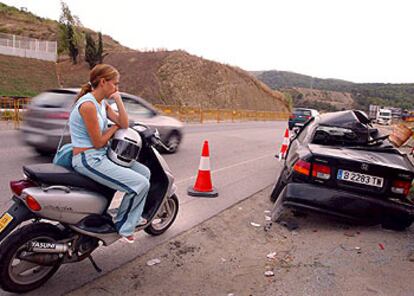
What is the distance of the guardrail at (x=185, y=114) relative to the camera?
624 inches

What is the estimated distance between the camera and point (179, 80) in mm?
46156

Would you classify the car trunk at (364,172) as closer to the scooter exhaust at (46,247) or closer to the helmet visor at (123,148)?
the helmet visor at (123,148)

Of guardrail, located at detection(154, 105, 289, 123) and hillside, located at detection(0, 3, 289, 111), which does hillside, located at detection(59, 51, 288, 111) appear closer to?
hillside, located at detection(0, 3, 289, 111)

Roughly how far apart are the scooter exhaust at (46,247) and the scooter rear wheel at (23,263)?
0.10ft

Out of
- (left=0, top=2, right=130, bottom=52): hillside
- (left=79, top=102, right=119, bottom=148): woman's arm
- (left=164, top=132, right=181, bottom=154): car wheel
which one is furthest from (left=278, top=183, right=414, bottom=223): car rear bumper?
(left=0, top=2, right=130, bottom=52): hillside

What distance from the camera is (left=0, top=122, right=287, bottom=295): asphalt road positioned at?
10.8 ft

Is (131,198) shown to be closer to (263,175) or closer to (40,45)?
(263,175)

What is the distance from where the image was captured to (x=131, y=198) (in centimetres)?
319

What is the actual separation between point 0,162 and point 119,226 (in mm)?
5500

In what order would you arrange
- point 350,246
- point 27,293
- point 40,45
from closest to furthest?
1. point 27,293
2. point 350,246
3. point 40,45

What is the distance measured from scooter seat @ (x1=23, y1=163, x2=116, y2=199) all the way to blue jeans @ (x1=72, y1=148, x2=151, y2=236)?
2.4 inches

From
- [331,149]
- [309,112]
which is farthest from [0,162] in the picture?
[309,112]

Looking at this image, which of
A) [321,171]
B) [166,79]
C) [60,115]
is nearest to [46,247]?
[321,171]

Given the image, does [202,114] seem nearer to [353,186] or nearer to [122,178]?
[353,186]
